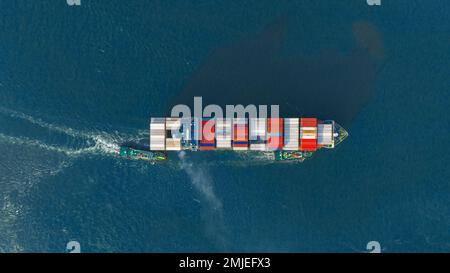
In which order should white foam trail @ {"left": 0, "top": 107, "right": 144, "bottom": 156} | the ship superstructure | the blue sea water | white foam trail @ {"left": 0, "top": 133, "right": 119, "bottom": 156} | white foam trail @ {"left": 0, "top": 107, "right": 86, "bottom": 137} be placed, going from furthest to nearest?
white foam trail @ {"left": 0, "top": 107, "right": 144, "bottom": 156} → white foam trail @ {"left": 0, "top": 107, "right": 86, "bottom": 137} → white foam trail @ {"left": 0, "top": 133, "right": 119, "bottom": 156} → the blue sea water → the ship superstructure

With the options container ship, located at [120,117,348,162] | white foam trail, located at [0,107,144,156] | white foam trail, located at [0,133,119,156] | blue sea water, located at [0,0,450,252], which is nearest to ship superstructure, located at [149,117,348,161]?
container ship, located at [120,117,348,162]

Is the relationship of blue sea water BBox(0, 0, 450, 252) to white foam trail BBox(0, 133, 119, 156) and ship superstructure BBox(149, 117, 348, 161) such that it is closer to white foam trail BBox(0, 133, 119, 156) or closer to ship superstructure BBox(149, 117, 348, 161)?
white foam trail BBox(0, 133, 119, 156)

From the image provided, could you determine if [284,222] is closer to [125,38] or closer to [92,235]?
[92,235]

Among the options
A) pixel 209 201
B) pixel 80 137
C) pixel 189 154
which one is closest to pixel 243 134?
pixel 189 154

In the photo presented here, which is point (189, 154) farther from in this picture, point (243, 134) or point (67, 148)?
point (67, 148)

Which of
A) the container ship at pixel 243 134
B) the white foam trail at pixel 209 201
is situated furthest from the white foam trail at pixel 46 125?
the white foam trail at pixel 209 201

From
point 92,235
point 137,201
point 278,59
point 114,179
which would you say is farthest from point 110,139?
point 278,59
